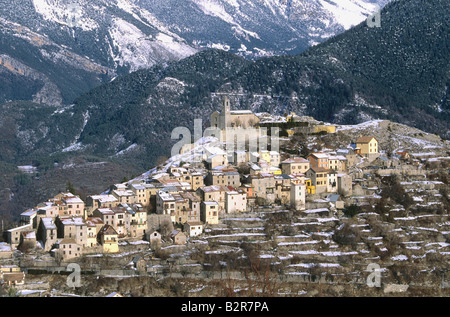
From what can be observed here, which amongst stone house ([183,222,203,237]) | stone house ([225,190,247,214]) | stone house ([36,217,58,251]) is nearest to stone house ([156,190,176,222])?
stone house ([183,222,203,237])

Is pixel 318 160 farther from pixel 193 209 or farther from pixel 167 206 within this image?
pixel 167 206

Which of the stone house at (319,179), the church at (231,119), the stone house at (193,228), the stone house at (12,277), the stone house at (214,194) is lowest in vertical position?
the stone house at (12,277)

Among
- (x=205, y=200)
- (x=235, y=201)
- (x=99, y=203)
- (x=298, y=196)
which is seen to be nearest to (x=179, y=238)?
(x=205, y=200)

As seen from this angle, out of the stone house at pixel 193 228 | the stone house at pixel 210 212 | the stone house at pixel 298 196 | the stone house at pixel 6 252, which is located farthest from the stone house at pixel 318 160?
the stone house at pixel 6 252

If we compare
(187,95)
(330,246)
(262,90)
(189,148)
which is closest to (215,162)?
(189,148)

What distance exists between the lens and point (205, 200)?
70062 millimetres

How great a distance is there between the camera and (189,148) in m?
88.2

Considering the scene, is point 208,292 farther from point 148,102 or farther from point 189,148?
point 148,102

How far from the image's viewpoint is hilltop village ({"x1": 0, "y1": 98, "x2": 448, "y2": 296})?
64.1m

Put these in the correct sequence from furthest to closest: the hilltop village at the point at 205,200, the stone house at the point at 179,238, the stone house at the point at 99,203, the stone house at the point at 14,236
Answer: the stone house at the point at 99,203, the stone house at the point at 179,238, the stone house at the point at 14,236, the hilltop village at the point at 205,200

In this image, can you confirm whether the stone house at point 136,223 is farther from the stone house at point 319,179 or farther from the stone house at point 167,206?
the stone house at point 319,179

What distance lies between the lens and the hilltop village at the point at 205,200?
64062mm
